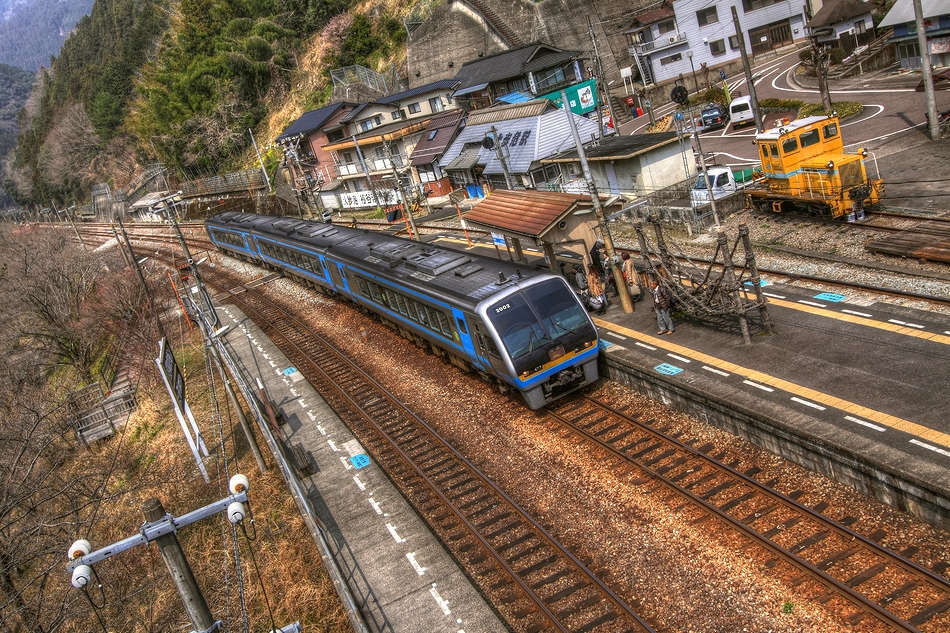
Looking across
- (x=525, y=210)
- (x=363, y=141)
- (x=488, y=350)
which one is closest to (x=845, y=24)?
(x=363, y=141)

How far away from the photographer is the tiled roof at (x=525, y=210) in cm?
1819

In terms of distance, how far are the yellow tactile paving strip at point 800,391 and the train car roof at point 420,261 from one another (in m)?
3.13

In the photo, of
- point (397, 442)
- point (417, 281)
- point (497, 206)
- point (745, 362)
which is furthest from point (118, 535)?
point (745, 362)

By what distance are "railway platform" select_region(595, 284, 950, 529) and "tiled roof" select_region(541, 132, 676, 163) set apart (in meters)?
11.4

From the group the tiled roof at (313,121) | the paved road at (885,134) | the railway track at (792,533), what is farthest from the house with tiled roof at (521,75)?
the railway track at (792,533)

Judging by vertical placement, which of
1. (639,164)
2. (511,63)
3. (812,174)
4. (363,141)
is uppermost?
(511,63)

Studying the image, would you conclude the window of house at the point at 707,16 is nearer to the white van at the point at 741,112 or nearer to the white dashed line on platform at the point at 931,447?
the white van at the point at 741,112

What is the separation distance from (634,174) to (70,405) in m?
22.3

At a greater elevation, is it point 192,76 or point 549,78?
point 192,76

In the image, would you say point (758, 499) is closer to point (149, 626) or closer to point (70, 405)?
point (149, 626)

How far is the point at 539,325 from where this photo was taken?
1477 centimetres

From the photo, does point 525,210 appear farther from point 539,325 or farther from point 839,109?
point 839,109

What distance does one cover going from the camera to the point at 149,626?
12.8m

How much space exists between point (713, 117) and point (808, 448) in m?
29.3
